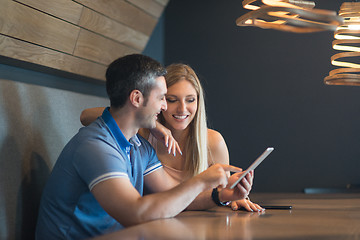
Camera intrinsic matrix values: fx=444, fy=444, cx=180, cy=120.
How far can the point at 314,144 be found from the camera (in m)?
4.07

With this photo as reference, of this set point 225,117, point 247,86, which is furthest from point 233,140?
point 247,86

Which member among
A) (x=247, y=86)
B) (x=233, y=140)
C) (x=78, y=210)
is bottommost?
(x=78, y=210)

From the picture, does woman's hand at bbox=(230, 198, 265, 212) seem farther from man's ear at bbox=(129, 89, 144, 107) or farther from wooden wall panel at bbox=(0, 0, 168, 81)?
wooden wall panel at bbox=(0, 0, 168, 81)

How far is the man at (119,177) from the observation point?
168 cm

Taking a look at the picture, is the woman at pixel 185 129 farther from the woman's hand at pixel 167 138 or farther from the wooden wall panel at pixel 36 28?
the wooden wall panel at pixel 36 28

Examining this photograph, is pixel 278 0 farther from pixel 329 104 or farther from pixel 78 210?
pixel 329 104

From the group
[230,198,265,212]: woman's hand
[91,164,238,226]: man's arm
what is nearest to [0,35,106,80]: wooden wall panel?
[91,164,238,226]: man's arm

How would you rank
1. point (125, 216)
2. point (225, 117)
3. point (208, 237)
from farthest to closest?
point (225, 117)
point (125, 216)
point (208, 237)

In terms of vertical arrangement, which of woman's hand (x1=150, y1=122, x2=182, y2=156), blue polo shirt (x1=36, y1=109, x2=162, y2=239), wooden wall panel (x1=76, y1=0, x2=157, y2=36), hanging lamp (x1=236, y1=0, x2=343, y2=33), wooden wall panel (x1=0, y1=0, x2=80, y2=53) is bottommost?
blue polo shirt (x1=36, y1=109, x2=162, y2=239)

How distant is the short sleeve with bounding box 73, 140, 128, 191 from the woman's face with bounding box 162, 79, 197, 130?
2.67 feet

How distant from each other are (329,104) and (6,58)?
283 cm

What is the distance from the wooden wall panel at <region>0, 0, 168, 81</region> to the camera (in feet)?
7.68

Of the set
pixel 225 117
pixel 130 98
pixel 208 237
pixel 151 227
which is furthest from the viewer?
pixel 225 117

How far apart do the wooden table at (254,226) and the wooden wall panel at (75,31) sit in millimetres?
1293
